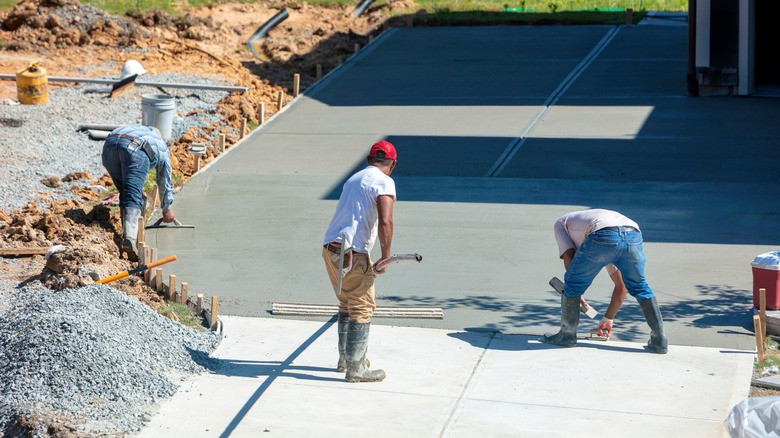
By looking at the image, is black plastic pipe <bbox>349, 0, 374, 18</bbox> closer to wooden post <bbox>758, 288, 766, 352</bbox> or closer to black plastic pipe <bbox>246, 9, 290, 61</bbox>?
black plastic pipe <bbox>246, 9, 290, 61</bbox>

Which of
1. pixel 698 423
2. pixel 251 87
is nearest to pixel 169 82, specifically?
pixel 251 87

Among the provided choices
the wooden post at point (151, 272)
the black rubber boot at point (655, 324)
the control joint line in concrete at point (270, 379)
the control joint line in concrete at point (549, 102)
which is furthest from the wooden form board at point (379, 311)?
the control joint line in concrete at point (549, 102)

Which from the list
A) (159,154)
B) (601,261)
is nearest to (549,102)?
(159,154)

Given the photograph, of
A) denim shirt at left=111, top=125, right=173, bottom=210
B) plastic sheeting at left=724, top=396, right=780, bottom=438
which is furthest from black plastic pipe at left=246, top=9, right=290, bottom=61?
plastic sheeting at left=724, top=396, right=780, bottom=438

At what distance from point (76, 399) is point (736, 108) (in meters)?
13.3

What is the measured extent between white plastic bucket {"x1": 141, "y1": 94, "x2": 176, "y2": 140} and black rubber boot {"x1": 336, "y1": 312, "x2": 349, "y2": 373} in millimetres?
8783

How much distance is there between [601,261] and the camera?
7098 mm

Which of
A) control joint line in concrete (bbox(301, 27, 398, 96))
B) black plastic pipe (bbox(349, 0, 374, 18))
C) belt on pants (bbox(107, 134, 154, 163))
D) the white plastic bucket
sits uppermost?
black plastic pipe (bbox(349, 0, 374, 18))

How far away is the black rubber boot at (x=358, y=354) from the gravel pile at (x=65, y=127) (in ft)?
23.1

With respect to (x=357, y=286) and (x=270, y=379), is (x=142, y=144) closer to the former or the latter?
(x=270, y=379)

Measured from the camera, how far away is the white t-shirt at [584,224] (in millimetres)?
7066

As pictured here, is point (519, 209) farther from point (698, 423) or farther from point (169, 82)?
point (169, 82)

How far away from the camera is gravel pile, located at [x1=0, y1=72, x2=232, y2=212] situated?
12.9 meters

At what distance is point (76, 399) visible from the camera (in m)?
6.25
